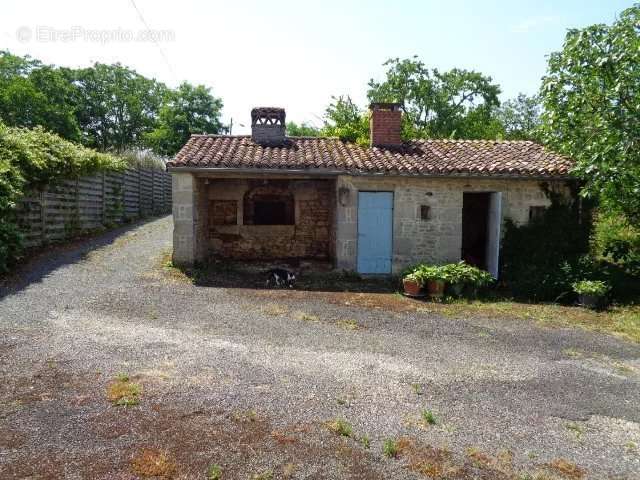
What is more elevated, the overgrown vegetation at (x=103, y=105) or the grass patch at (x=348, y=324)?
the overgrown vegetation at (x=103, y=105)

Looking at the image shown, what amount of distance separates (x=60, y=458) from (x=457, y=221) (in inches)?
380

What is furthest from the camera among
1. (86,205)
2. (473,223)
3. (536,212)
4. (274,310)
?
(473,223)

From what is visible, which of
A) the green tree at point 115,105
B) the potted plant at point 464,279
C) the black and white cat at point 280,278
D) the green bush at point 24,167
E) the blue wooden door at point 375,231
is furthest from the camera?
the green tree at point 115,105

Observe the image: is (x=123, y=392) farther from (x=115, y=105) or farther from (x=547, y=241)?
(x=115, y=105)

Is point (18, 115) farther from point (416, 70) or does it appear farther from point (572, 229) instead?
point (572, 229)

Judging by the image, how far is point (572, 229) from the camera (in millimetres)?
11234

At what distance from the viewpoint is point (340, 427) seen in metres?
3.94

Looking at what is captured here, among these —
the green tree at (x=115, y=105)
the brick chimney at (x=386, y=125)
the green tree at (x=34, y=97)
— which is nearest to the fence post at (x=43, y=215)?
the brick chimney at (x=386, y=125)

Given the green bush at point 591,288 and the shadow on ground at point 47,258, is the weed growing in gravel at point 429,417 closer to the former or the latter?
the green bush at point 591,288

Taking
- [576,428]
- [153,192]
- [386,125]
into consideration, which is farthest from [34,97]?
[576,428]

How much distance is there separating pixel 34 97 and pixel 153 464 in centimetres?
3270

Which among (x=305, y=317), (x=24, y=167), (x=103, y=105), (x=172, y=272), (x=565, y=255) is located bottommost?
(x=305, y=317)

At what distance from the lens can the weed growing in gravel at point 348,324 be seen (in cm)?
724

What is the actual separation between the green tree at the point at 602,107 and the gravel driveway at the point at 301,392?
3.65m
